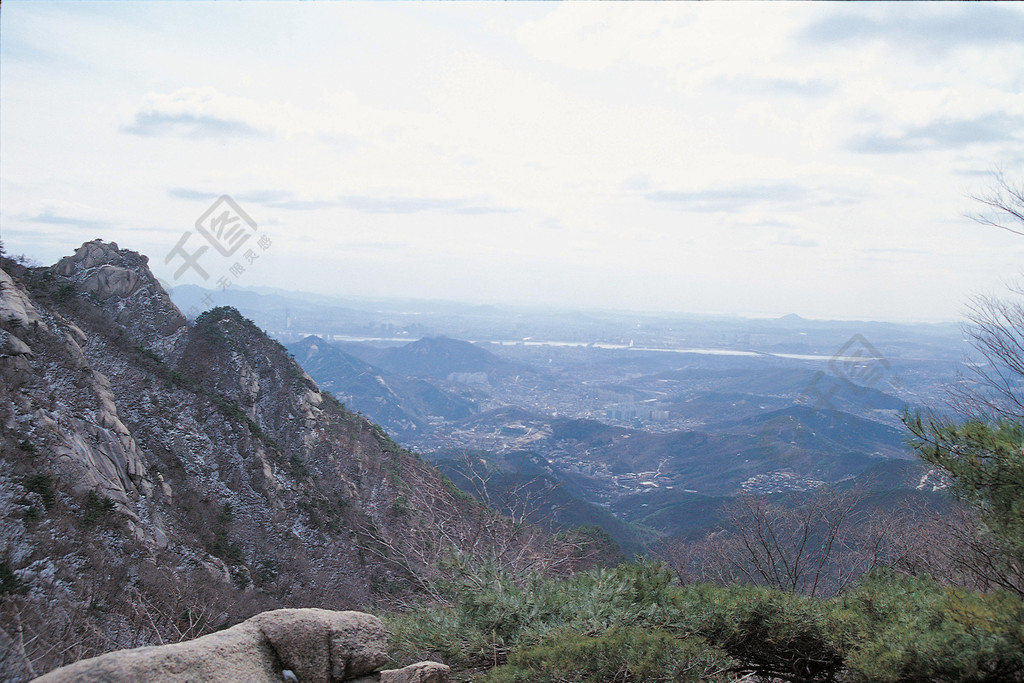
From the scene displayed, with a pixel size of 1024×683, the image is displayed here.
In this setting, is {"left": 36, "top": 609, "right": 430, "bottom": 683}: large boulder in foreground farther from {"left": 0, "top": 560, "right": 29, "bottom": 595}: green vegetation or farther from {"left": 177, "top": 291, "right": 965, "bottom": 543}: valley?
{"left": 0, "top": 560, "right": 29, "bottom": 595}: green vegetation

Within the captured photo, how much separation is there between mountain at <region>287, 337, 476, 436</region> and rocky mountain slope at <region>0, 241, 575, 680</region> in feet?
134

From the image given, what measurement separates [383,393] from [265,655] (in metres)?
79.5

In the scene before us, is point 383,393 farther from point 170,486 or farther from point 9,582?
point 9,582

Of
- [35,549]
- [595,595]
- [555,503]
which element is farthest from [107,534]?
[555,503]

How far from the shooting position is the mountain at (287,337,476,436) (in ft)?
242

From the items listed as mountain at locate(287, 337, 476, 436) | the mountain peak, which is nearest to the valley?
mountain at locate(287, 337, 476, 436)

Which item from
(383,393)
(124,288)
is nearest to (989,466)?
(124,288)

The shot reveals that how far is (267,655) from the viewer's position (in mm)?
4750

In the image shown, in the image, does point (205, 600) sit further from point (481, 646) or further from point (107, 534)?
point (481, 646)

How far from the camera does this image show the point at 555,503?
108ft

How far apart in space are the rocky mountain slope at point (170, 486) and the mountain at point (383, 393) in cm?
4079

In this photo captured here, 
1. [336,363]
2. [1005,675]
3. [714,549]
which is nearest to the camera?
[1005,675]

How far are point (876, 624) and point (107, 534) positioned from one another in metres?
15.7

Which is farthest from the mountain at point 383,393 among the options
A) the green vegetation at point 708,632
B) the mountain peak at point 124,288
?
the green vegetation at point 708,632
